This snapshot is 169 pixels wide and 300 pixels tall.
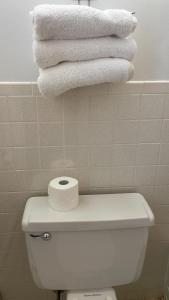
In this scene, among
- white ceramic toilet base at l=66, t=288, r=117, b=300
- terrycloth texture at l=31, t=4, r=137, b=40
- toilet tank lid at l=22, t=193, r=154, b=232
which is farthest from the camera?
white ceramic toilet base at l=66, t=288, r=117, b=300

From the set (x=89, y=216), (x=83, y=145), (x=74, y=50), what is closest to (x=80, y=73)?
(x=74, y=50)

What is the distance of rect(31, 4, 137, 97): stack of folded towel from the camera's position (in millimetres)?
679

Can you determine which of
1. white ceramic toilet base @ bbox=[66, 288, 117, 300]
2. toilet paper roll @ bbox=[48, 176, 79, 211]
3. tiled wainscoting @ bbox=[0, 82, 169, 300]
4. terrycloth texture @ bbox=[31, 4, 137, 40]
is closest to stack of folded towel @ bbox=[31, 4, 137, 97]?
terrycloth texture @ bbox=[31, 4, 137, 40]

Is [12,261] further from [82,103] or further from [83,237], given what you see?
[82,103]

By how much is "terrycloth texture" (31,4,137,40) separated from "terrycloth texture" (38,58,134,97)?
0.24ft

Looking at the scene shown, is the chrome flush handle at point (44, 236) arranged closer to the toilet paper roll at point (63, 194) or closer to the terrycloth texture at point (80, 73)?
the toilet paper roll at point (63, 194)

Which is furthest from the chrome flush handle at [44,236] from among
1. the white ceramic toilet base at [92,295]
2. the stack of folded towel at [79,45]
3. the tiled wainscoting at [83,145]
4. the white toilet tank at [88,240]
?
the stack of folded towel at [79,45]

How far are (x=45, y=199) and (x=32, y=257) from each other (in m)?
0.21

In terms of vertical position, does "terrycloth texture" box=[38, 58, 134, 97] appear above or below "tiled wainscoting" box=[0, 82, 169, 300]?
above

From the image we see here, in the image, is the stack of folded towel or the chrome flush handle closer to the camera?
the stack of folded towel

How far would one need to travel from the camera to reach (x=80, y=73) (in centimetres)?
73

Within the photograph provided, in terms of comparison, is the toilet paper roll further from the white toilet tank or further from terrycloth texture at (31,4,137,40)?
terrycloth texture at (31,4,137,40)

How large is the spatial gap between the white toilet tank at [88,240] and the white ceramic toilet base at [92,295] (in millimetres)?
27

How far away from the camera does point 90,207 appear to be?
943 millimetres
